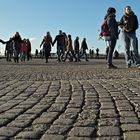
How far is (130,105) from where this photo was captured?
19.9ft

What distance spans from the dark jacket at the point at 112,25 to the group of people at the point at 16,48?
33.7ft

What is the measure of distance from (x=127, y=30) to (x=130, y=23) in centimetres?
26

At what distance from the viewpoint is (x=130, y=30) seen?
15586mm

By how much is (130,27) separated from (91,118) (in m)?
10.8

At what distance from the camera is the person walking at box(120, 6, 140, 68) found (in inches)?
609

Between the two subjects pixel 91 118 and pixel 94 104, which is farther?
pixel 94 104

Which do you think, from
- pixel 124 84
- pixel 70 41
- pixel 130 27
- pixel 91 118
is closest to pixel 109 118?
pixel 91 118

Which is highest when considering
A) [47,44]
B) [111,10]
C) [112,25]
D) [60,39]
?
[111,10]

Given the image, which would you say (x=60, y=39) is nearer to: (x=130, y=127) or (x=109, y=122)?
(x=109, y=122)

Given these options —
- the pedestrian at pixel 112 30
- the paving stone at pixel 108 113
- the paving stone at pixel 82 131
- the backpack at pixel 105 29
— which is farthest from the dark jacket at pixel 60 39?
the paving stone at pixel 82 131

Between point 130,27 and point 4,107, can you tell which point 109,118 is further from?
point 130,27

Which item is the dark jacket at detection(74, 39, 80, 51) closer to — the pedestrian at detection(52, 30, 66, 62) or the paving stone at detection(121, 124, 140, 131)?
the pedestrian at detection(52, 30, 66, 62)

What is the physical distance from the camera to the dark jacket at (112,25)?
1595cm

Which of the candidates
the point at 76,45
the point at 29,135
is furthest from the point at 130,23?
the point at 76,45
